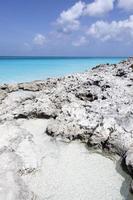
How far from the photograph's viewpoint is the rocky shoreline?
627 cm

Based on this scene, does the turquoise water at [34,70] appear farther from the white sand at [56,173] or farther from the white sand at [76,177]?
the white sand at [76,177]

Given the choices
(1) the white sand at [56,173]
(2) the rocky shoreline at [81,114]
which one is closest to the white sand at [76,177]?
(1) the white sand at [56,173]

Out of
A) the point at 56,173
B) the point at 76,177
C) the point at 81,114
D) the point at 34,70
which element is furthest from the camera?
the point at 34,70

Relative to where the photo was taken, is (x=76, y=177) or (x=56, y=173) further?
(x=56, y=173)

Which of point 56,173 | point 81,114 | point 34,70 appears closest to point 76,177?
point 56,173

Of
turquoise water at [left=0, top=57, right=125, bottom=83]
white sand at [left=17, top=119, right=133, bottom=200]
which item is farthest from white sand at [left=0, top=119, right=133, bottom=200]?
turquoise water at [left=0, top=57, right=125, bottom=83]

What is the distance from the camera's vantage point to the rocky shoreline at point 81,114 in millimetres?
6275

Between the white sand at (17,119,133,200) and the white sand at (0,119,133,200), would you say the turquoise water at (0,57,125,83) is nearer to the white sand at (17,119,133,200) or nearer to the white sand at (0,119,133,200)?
the white sand at (0,119,133,200)

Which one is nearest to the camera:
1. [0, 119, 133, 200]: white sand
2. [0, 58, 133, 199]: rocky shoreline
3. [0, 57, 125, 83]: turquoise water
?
[0, 119, 133, 200]: white sand

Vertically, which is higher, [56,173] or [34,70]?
[56,173]

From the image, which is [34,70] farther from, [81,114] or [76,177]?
[76,177]

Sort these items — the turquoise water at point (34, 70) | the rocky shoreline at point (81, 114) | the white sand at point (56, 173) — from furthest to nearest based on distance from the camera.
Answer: the turquoise water at point (34, 70) < the rocky shoreline at point (81, 114) < the white sand at point (56, 173)

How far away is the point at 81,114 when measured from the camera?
743cm

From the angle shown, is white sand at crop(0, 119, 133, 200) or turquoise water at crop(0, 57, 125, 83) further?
turquoise water at crop(0, 57, 125, 83)
